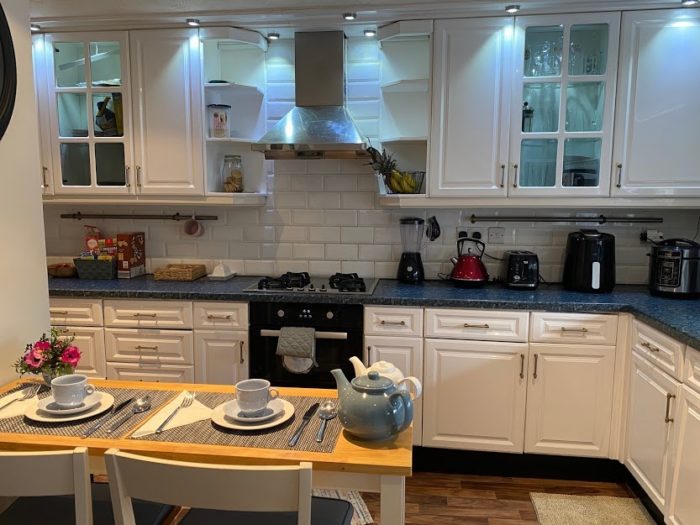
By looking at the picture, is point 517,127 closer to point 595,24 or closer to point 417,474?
point 595,24

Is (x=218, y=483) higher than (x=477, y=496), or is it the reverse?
(x=218, y=483)

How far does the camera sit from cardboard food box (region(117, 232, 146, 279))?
10.9ft

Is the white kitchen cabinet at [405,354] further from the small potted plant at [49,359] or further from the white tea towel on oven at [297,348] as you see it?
the small potted plant at [49,359]

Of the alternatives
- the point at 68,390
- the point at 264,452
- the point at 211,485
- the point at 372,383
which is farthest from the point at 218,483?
the point at 68,390

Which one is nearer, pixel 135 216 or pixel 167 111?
pixel 167 111

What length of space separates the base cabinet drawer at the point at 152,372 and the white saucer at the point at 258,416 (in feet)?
5.31

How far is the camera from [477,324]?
2.71 m

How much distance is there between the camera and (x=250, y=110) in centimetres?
333

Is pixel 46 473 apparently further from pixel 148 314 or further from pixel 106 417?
pixel 148 314

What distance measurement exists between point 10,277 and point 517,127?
2430mm

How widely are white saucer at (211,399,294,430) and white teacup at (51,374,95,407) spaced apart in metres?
0.37

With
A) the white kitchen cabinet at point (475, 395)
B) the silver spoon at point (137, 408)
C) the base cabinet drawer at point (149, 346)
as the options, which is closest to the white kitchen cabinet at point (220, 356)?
the base cabinet drawer at point (149, 346)

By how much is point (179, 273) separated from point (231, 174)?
2.27ft

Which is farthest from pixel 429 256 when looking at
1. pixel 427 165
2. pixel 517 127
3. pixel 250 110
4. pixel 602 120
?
pixel 250 110
